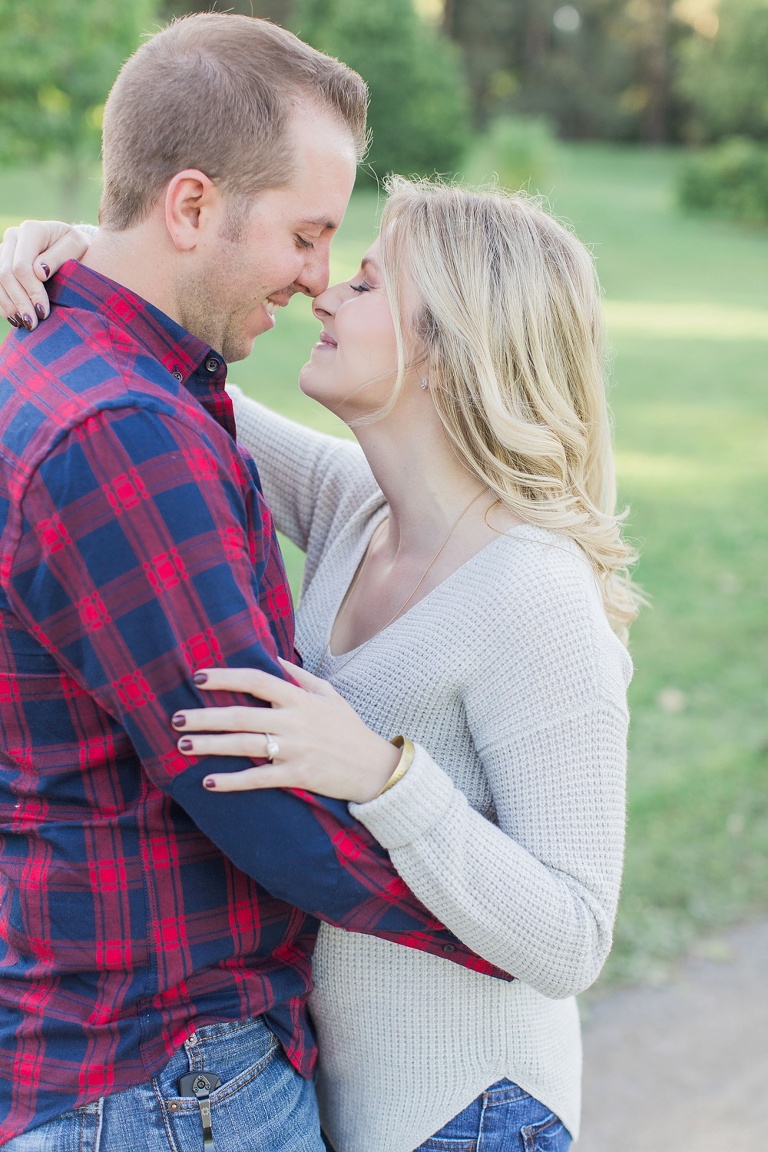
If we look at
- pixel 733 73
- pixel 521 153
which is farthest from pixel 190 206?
pixel 733 73

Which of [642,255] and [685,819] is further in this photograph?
[642,255]

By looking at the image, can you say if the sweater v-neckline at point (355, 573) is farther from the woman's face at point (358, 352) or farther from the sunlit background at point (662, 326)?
the sunlit background at point (662, 326)

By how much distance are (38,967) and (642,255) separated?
23147 millimetres

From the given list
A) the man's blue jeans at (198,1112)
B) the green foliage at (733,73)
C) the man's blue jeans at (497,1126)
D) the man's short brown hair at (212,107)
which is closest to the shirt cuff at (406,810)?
the man's blue jeans at (198,1112)

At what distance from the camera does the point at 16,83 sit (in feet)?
43.6

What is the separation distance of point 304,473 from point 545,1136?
1506 millimetres

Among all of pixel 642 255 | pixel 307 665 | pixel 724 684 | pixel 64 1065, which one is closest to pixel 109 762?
pixel 64 1065

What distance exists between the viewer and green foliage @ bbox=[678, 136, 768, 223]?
28.8 meters

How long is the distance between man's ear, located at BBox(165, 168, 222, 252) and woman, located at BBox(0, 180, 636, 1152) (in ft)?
1.52

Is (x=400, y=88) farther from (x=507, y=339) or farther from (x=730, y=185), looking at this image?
(x=507, y=339)

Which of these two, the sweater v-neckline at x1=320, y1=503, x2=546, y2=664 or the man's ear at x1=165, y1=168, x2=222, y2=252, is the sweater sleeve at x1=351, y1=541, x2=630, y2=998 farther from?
the man's ear at x1=165, y1=168, x2=222, y2=252

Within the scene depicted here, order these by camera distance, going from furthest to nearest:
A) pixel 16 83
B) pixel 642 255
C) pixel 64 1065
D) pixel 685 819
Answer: pixel 642 255, pixel 16 83, pixel 685 819, pixel 64 1065

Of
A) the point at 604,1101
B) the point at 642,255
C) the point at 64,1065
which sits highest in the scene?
the point at 64,1065

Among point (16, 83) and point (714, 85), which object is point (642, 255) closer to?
point (16, 83)
